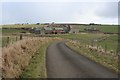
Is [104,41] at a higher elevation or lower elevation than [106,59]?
lower

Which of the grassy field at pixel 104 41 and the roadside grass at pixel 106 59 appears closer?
the roadside grass at pixel 106 59

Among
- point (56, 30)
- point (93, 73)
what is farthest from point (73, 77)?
point (56, 30)

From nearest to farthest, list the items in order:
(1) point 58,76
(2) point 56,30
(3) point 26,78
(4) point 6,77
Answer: (4) point 6,77 < (3) point 26,78 < (1) point 58,76 < (2) point 56,30

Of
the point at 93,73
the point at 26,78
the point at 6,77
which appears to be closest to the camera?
the point at 6,77

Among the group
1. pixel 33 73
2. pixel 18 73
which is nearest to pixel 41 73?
pixel 33 73

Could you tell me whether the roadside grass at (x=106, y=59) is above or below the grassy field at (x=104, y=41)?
above

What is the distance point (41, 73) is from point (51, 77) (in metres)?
1.56

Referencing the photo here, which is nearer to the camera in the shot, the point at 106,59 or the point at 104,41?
the point at 106,59

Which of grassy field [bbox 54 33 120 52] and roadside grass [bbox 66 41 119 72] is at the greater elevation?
roadside grass [bbox 66 41 119 72]

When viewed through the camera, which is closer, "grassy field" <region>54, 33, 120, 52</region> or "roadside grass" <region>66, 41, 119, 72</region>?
"roadside grass" <region>66, 41, 119, 72</region>

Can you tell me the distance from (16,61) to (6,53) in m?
0.84

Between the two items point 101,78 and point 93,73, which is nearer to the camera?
point 101,78

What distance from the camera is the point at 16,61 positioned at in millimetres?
19469

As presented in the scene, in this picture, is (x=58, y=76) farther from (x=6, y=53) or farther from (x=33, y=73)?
(x=6, y=53)
